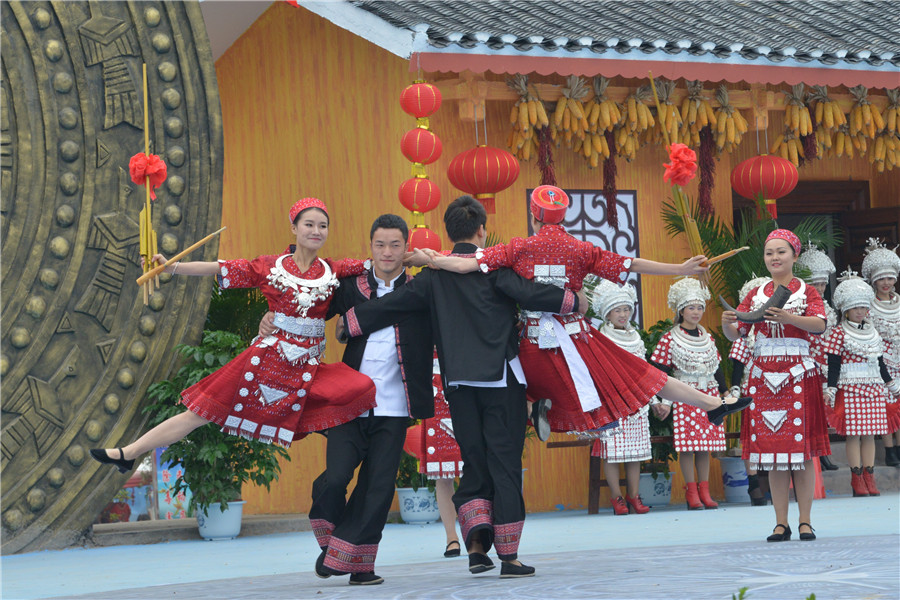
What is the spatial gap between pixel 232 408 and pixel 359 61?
4.60 meters

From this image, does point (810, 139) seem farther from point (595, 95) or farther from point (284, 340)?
point (284, 340)

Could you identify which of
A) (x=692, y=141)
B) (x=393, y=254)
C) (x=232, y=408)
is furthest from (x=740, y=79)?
(x=232, y=408)

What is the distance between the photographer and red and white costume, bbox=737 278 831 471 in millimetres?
6418

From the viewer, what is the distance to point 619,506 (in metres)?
8.89

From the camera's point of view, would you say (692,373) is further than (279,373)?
Yes

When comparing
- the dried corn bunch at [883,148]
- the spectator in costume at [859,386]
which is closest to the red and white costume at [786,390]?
the spectator in costume at [859,386]

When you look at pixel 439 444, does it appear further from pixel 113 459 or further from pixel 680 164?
pixel 680 164

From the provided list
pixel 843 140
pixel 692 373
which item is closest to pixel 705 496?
pixel 692 373

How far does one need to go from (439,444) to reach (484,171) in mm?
2737

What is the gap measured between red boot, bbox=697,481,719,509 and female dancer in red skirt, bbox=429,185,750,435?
13.0 feet

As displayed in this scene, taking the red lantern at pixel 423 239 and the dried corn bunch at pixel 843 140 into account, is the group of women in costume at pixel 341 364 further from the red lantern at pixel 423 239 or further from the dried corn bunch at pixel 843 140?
the dried corn bunch at pixel 843 140

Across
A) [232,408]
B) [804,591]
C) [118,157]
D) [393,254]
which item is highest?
[118,157]

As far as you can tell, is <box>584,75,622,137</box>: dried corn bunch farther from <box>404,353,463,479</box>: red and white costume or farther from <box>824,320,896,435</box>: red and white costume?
<box>404,353,463,479</box>: red and white costume

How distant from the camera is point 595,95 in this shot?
9.45 meters
